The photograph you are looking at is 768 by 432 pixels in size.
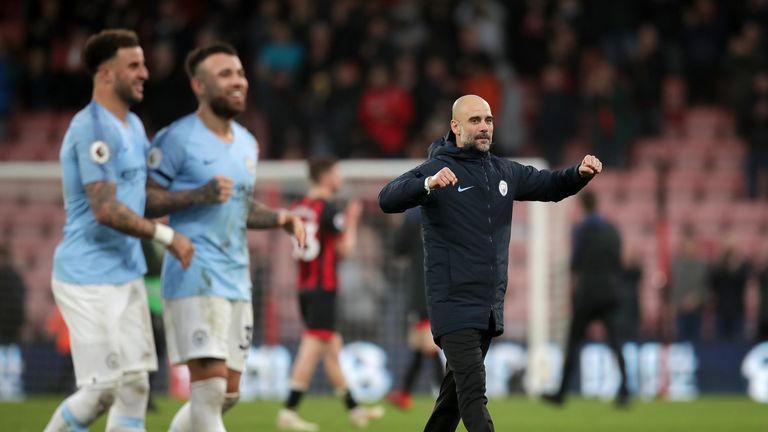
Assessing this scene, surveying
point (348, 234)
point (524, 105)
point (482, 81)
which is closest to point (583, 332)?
point (348, 234)

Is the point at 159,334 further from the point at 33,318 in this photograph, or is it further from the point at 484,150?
the point at 484,150

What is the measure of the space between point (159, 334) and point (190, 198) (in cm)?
702

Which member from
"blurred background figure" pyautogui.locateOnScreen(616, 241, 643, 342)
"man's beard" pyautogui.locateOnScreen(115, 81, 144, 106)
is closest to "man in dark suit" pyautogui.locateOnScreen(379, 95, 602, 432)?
"man's beard" pyautogui.locateOnScreen(115, 81, 144, 106)

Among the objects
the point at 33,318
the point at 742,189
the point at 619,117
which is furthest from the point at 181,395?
the point at 742,189

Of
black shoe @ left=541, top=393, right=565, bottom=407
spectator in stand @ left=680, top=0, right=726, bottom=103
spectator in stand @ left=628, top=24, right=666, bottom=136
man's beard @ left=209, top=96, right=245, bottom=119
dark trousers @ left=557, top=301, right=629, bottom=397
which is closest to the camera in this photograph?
man's beard @ left=209, top=96, right=245, bottom=119

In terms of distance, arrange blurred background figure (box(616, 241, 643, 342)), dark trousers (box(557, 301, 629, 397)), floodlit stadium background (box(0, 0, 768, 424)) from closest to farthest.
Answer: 1. dark trousers (box(557, 301, 629, 397))
2. floodlit stadium background (box(0, 0, 768, 424))
3. blurred background figure (box(616, 241, 643, 342))

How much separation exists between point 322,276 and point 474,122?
5.37 metres

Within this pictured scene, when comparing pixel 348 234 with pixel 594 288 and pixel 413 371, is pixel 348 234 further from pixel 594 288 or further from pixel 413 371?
pixel 594 288

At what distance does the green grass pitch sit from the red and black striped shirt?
4.34ft

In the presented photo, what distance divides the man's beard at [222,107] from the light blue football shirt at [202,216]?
0.11 metres

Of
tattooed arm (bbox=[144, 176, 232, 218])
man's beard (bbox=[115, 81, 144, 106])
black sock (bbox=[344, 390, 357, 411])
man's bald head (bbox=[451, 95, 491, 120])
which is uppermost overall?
man's beard (bbox=[115, 81, 144, 106])

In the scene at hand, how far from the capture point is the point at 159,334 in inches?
566

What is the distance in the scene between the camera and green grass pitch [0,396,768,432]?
41.0 ft

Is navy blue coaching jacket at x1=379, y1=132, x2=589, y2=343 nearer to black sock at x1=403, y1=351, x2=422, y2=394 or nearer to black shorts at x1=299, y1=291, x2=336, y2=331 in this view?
black shorts at x1=299, y1=291, x2=336, y2=331
